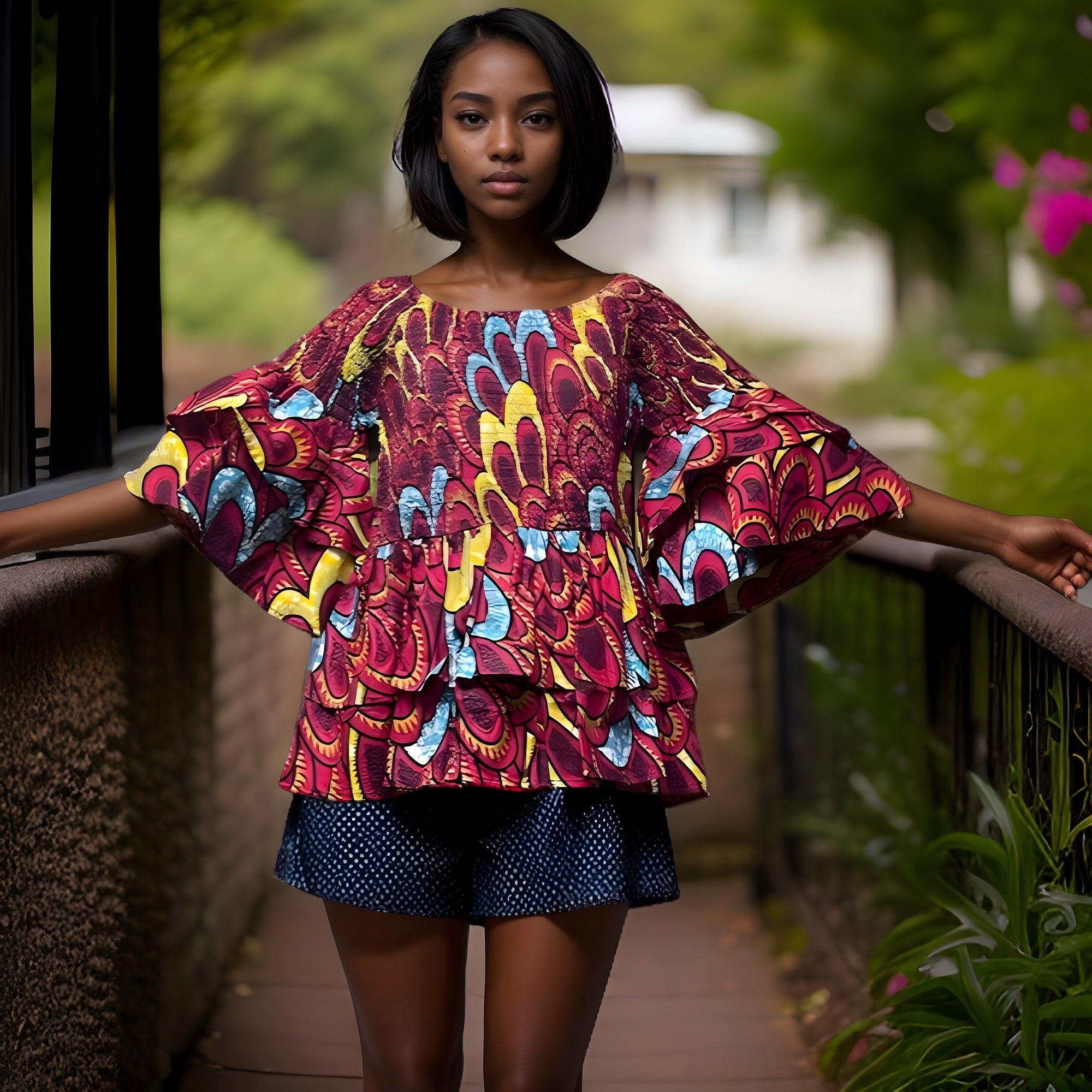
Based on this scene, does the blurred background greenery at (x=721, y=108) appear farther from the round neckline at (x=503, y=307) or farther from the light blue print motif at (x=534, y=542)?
the light blue print motif at (x=534, y=542)

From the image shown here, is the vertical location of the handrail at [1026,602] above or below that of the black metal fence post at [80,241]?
below

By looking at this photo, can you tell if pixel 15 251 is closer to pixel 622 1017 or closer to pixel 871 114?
pixel 622 1017

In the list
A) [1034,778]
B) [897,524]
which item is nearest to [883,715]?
[1034,778]

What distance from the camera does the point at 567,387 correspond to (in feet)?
5.43

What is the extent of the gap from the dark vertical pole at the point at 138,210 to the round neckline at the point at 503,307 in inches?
58.4

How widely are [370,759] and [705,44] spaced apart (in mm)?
16183

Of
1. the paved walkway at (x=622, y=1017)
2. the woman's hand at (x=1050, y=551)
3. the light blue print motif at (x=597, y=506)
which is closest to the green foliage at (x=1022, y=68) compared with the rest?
the paved walkway at (x=622, y=1017)

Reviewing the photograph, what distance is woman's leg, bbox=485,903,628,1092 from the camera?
1.60 meters

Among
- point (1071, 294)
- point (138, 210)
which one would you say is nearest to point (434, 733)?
point (138, 210)

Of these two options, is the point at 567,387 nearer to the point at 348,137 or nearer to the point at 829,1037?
the point at 829,1037

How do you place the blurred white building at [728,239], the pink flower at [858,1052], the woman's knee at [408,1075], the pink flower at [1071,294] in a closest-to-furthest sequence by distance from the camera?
the woman's knee at [408,1075] → the pink flower at [858,1052] → the pink flower at [1071,294] → the blurred white building at [728,239]

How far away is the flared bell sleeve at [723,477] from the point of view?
1744 mm

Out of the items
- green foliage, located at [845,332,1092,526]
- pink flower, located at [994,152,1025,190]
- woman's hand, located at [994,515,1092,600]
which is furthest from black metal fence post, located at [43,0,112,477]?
pink flower, located at [994,152,1025,190]

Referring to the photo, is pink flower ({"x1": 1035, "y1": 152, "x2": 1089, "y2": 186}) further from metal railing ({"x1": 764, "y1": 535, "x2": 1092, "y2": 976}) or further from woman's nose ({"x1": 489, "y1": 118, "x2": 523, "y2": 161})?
woman's nose ({"x1": 489, "y1": 118, "x2": 523, "y2": 161})
